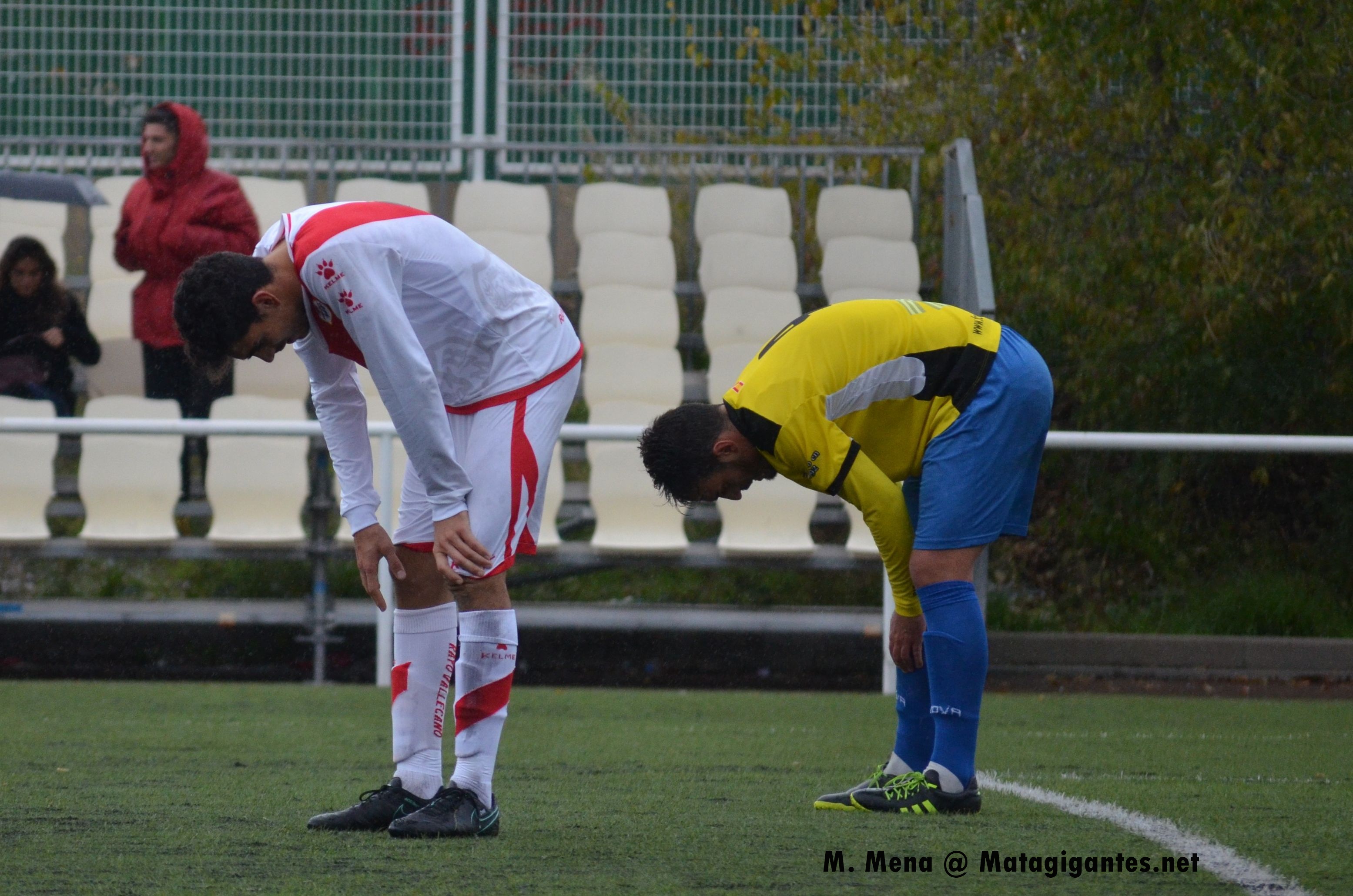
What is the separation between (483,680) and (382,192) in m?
6.31

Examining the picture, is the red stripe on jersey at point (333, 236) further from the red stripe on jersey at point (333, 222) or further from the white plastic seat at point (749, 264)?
the white plastic seat at point (749, 264)

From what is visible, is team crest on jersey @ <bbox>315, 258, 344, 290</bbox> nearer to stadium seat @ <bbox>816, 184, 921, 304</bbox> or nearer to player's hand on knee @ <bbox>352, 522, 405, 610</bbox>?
player's hand on knee @ <bbox>352, 522, 405, 610</bbox>

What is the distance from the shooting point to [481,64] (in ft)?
35.9

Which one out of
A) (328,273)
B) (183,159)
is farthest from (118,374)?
(328,273)

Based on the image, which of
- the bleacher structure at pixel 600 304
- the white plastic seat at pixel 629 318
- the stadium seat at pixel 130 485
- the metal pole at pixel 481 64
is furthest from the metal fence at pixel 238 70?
the stadium seat at pixel 130 485

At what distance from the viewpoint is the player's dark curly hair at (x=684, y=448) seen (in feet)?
11.7

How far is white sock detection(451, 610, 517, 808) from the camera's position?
3.46 metres

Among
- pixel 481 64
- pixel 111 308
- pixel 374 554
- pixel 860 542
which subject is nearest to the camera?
pixel 374 554

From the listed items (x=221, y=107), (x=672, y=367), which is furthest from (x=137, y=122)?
(x=672, y=367)

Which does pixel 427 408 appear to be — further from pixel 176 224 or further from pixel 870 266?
pixel 870 266

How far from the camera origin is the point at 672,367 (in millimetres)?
8672

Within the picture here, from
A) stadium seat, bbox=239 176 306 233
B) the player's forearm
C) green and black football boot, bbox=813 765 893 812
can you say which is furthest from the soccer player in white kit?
stadium seat, bbox=239 176 306 233

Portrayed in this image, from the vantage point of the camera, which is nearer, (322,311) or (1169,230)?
(322,311)

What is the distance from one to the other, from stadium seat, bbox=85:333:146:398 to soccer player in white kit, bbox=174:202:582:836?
5367 millimetres
